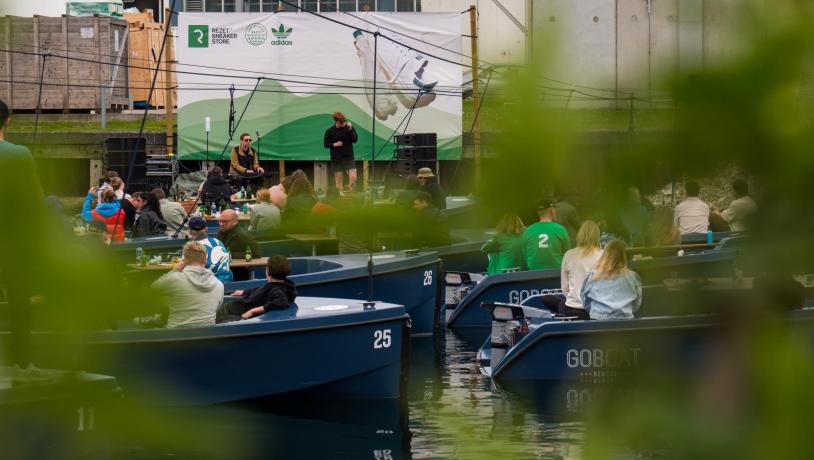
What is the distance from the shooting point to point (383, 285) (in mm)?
16344

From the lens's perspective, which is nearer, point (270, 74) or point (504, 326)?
point (504, 326)

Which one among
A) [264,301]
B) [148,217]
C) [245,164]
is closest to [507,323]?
[264,301]

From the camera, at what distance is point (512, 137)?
3.91 ft

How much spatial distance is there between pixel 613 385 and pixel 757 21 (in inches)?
15.5

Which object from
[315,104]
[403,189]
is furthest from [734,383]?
[315,104]

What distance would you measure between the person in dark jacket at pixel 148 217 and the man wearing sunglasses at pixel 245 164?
5.40m

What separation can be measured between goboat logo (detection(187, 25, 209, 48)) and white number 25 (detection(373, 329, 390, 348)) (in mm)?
20209

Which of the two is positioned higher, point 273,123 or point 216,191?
point 273,123

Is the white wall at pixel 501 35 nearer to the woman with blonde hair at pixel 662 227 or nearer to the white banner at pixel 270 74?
the woman with blonde hair at pixel 662 227

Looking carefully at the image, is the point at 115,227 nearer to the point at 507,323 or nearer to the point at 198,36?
the point at 507,323

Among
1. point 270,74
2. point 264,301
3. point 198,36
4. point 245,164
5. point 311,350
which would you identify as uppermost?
point 198,36

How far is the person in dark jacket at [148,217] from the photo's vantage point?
19422 mm

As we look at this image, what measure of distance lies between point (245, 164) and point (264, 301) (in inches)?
576

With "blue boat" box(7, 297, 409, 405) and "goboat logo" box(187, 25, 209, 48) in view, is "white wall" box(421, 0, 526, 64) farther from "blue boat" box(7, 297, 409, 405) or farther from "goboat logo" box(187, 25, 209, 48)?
"goboat logo" box(187, 25, 209, 48)
